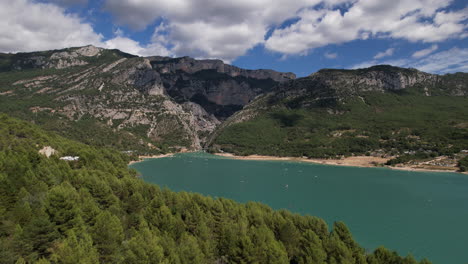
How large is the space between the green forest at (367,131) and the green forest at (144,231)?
117 m

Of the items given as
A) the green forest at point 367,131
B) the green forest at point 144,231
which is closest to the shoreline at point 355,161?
the green forest at point 367,131

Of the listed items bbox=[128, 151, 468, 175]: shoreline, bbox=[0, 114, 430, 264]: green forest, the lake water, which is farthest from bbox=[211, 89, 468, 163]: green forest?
bbox=[0, 114, 430, 264]: green forest

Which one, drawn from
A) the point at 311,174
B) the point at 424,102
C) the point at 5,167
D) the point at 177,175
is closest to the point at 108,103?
the point at 177,175

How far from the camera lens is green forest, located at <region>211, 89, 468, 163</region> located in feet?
435

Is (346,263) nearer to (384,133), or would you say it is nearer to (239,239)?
(239,239)

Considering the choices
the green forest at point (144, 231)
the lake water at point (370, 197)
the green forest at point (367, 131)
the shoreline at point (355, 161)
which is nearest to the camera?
the green forest at point (144, 231)

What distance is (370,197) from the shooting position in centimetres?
7112

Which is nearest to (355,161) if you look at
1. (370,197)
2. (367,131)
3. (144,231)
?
(367,131)

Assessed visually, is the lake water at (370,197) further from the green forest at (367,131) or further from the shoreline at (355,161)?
the green forest at (367,131)

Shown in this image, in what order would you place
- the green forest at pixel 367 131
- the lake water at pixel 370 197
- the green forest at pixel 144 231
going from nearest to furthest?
the green forest at pixel 144 231
the lake water at pixel 370 197
the green forest at pixel 367 131

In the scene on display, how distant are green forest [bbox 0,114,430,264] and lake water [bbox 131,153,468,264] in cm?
1930

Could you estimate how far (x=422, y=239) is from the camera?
4409 cm

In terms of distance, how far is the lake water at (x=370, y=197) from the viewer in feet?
144

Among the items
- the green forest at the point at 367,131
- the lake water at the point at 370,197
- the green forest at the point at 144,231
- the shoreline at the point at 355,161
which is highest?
the green forest at the point at 367,131
